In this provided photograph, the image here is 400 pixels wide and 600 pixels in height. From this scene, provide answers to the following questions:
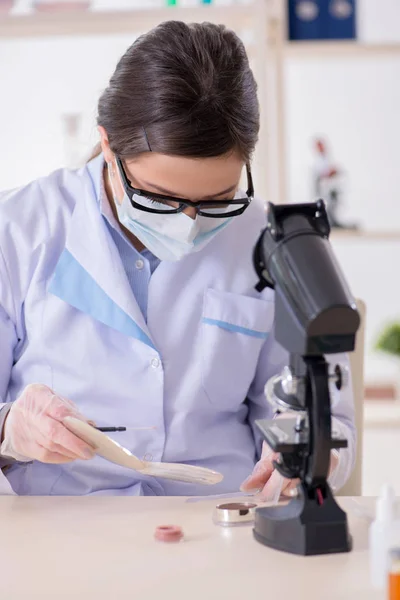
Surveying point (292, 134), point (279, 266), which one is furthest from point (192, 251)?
point (292, 134)

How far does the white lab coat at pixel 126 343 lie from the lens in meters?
1.50

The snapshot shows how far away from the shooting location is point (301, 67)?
132 inches

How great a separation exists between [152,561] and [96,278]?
618 millimetres

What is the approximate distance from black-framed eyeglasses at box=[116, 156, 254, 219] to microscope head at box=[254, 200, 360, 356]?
325mm

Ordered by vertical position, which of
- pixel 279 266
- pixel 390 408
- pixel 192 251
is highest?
pixel 279 266

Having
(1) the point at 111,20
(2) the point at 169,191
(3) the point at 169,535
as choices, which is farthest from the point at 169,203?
(1) the point at 111,20

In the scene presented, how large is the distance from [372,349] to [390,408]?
0.29 metres

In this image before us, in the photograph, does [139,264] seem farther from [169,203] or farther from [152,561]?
[152,561]

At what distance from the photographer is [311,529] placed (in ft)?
3.37

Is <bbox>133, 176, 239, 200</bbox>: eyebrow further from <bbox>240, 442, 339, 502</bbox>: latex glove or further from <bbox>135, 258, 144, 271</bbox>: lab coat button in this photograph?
<bbox>240, 442, 339, 502</bbox>: latex glove

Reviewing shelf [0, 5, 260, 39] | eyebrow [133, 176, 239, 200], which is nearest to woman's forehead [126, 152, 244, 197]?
eyebrow [133, 176, 239, 200]

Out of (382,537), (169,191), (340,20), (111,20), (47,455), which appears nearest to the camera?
(382,537)

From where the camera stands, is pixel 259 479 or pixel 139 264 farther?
pixel 139 264

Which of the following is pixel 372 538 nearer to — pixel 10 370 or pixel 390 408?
pixel 10 370
